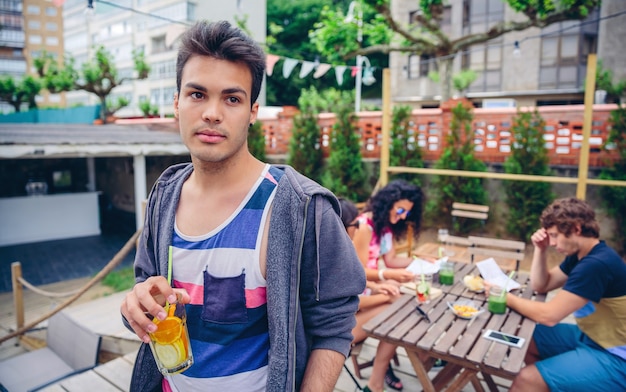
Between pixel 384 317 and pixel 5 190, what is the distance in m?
14.8

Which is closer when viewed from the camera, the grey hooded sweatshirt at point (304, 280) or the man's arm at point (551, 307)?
the grey hooded sweatshirt at point (304, 280)

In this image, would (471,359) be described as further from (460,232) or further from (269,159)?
(269,159)

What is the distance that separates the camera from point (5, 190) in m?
13.7

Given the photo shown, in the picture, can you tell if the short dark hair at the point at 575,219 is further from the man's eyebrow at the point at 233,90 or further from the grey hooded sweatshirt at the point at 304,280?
the man's eyebrow at the point at 233,90

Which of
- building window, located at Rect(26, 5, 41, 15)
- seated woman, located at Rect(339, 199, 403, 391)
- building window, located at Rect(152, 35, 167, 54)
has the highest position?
building window, located at Rect(26, 5, 41, 15)

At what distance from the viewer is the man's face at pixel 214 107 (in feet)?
3.68

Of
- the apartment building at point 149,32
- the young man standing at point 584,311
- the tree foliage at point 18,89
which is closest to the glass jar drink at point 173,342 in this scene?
the young man standing at point 584,311

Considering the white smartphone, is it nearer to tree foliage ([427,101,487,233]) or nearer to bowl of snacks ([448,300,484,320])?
bowl of snacks ([448,300,484,320])

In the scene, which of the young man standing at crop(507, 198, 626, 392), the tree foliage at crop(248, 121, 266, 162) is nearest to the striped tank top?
the young man standing at crop(507, 198, 626, 392)

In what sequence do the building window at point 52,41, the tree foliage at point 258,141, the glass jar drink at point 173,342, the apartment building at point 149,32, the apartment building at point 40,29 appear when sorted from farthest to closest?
the building window at point 52,41
the apartment building at point 40,29
the apartment building at point 149,32
the tree foliage at point 258,141
the glass jar drink at point 173,342

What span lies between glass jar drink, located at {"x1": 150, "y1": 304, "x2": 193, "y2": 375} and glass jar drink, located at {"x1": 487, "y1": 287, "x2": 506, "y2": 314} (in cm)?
211

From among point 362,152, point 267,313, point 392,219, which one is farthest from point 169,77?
point 267,313

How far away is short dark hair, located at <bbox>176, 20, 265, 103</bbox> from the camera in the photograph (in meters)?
1.11

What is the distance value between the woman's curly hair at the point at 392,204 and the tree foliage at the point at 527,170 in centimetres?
399
